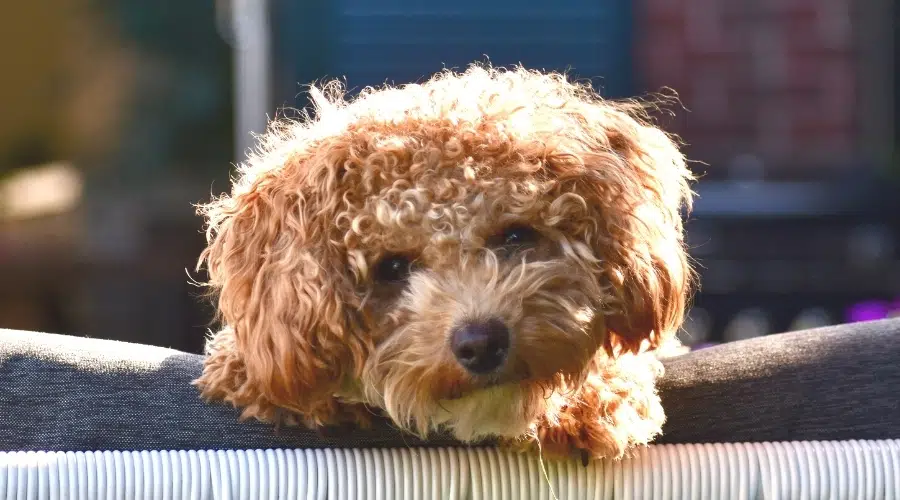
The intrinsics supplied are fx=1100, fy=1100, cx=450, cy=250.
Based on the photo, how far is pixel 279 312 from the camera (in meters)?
1.35

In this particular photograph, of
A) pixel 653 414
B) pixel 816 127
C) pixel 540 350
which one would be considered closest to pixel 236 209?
pixel 540 350

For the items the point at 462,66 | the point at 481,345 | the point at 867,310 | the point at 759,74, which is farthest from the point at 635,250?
the point at 759,74

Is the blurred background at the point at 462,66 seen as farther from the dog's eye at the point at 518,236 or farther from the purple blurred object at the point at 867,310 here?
the dog's eye at the point at 518,236

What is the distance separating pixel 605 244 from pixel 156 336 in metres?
3.46

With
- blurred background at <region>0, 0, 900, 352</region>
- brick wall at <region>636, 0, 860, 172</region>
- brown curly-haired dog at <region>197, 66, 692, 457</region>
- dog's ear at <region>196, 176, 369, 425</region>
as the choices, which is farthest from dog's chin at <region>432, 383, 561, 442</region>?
brick wall at <region>636, 0, 860, 172</region>

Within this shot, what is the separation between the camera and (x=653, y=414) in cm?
138

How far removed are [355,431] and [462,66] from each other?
127 inches

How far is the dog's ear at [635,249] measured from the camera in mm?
1427

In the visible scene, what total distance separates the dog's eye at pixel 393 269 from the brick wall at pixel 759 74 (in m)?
3.22

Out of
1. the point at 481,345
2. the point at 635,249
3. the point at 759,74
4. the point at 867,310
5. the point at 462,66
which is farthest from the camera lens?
the point at 759,74

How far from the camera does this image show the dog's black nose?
131cm

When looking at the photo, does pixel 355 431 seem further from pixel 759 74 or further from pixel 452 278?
pixel 759 74

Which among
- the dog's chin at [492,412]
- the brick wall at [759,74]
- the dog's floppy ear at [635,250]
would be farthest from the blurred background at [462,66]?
the dog's chin at [492,412]

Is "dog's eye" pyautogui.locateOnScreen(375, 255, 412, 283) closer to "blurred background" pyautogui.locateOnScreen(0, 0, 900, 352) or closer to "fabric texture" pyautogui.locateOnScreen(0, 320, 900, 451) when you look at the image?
"fabric texture" pyautogui.locateOnScreen(0, 320, 900, 451)
